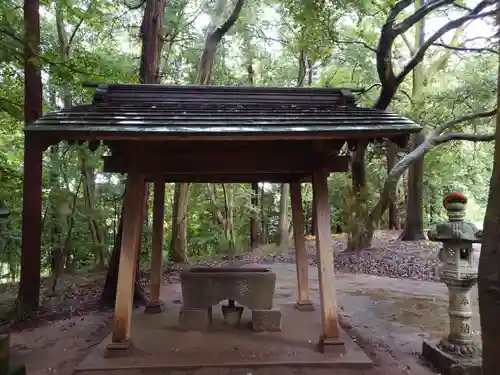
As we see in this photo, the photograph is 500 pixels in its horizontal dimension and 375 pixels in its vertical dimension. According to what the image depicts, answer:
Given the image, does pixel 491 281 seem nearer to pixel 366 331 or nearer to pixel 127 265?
pixel 127 265

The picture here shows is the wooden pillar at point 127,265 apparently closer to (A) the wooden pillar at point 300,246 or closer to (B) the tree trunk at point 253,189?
(A) the wooden pillar at point 300,246

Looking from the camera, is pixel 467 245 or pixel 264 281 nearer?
pixel 467 245

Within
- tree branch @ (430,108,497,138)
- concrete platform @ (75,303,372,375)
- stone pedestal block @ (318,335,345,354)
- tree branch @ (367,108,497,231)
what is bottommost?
concrete platform @ (75,303,372,375)

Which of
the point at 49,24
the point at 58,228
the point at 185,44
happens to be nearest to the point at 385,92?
the point at 185,44

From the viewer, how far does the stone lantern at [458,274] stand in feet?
13.4

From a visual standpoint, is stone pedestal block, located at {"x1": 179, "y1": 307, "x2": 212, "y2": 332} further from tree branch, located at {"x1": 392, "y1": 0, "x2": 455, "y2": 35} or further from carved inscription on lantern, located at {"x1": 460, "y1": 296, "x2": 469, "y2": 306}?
tree branch, located at {"x1": 392, "y1": 0, "x2": 455, "y2": 35}

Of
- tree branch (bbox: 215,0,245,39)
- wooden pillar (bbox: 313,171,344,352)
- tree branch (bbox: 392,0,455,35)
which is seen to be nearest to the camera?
wooden pillar (bbox: 313,171,344,352)

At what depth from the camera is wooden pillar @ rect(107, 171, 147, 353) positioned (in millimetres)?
4359

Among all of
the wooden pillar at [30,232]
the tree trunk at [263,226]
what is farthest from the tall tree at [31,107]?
the tree trunk at [263,226]

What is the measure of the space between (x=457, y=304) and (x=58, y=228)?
812 centimetres

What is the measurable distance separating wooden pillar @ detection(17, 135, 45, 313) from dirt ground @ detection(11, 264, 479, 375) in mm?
719

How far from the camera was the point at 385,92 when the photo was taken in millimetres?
9250

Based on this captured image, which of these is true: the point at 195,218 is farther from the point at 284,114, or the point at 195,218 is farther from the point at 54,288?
the point at 284,114

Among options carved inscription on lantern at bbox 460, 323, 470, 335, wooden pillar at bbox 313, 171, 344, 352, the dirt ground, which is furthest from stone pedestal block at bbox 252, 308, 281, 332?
carved inscription on lantern at bbox 460, 323, 470, 335
